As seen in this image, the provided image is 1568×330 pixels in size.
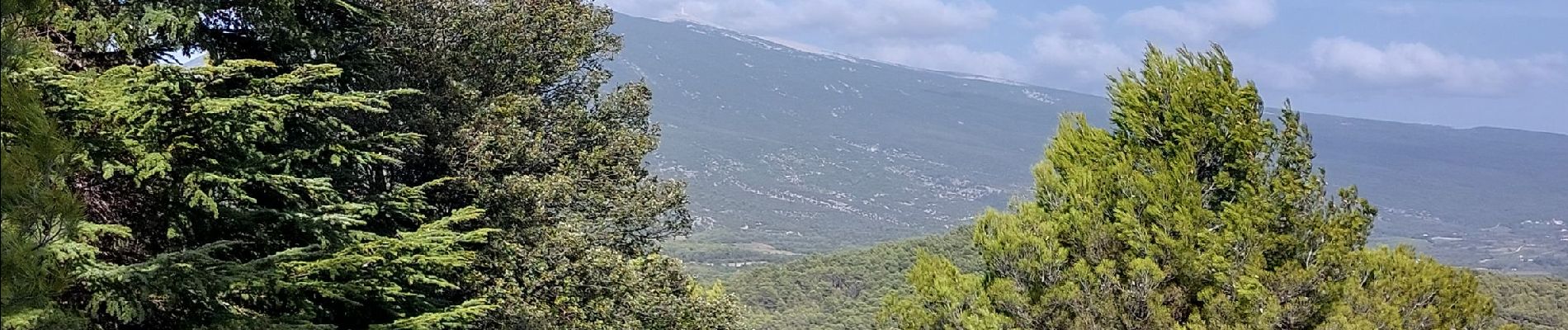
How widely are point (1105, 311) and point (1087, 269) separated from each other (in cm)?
27

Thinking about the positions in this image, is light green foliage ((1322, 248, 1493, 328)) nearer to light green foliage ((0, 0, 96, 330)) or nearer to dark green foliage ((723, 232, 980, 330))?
light green foliage ((0, 0, 96, 330))

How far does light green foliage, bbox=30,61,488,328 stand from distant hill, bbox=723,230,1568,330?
34207 mm

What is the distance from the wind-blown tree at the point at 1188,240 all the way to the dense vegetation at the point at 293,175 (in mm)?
3606

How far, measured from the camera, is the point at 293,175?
236 inches

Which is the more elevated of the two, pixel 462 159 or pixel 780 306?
pixel 462 159

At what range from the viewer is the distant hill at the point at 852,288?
39.6m

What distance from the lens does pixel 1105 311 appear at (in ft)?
20.6

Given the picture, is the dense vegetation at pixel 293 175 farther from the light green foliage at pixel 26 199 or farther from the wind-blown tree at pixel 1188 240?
the wind-blown tree at pixel 1188 240

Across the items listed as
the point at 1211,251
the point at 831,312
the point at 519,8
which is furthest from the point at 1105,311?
the point at 831,312

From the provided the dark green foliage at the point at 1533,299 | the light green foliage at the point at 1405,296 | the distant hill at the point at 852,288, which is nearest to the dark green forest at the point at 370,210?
the light green foliage at the point at 1405,296

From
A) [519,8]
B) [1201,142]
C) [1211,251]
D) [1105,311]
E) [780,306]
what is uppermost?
[519,8]

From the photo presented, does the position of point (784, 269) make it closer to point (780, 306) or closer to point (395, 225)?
point (780, 306)

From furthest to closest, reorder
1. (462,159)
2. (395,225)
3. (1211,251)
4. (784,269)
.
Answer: (784,269), (462,159), (395,225), (1211,251)

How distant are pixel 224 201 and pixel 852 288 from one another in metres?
57.2
